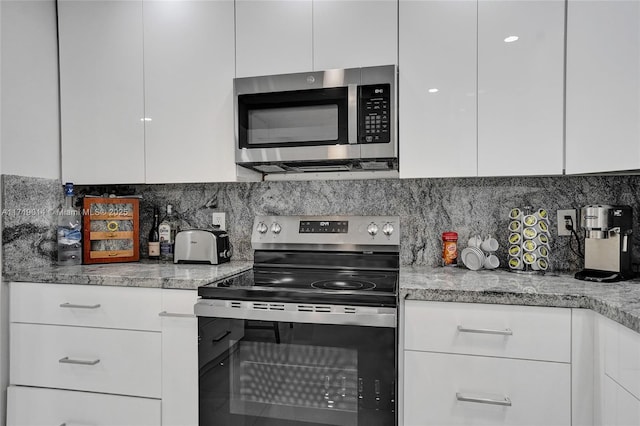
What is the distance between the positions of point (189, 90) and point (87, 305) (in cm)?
108

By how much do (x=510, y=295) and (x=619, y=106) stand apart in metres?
0.74

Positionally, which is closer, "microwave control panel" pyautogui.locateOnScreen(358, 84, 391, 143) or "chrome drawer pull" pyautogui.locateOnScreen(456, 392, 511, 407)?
"chrome drawer pull" pyautogui.locateOnScreen(456, 392, 511, 407)

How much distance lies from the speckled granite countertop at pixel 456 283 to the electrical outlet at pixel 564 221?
26cm

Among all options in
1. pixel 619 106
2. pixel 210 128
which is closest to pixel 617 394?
pixel 619 106

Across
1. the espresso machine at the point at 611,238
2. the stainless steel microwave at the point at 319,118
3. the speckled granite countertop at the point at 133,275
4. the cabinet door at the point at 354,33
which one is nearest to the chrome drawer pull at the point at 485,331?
the espresso machine at the point at 611,238

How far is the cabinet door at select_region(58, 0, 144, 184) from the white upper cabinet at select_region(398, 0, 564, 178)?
1319 millimetres

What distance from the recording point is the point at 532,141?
166 cm

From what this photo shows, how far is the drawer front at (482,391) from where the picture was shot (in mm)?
1346

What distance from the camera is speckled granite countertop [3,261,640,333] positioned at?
1310mm

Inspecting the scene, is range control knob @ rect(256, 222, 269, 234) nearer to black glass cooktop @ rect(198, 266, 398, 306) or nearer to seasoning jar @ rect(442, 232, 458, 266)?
black glass cooktop @ rect(198, 266, 398, 306)

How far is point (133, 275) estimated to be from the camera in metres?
1.75

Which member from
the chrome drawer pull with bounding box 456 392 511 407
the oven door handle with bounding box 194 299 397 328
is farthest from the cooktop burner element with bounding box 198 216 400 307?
the chrome drawer pull with bounding box 456 392 511 407

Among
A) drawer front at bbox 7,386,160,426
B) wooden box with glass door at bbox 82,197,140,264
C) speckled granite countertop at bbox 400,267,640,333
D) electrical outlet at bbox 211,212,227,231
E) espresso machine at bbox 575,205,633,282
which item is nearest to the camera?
speckled granite countertop at bbox 400,267,640,333

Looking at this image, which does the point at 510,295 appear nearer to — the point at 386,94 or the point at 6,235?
the point at 386,94
